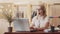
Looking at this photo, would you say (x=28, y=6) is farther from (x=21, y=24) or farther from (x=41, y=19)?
(x=21, y=24)

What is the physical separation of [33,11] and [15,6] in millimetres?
570

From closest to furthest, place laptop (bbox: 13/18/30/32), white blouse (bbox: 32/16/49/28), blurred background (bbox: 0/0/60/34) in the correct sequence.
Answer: laptop (bbox: 13/18/30/32) < white blouse (bbox: 32/16/49/28) < blurred background (bbox: 0/0/60/34)

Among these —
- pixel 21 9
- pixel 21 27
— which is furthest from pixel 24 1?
pixel 21 27

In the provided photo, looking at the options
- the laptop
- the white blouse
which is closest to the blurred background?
the white blouse

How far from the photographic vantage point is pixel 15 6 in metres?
4.25

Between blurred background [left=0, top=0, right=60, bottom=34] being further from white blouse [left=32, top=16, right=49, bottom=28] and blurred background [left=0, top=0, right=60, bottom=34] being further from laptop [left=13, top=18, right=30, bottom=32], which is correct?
laptop [left=13, top=18, right=30, bottom=32]

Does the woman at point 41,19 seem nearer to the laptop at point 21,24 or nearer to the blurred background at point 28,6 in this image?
the laptop at point 21,24

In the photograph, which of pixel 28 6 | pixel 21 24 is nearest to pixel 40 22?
pixel 21 24

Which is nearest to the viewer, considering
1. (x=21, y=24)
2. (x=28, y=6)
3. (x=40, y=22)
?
(x=21, y=24)

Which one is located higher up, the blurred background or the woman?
the blurred background

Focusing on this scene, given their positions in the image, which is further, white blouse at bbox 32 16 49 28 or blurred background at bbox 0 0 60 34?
blurred background at bbox 0 0 60 34

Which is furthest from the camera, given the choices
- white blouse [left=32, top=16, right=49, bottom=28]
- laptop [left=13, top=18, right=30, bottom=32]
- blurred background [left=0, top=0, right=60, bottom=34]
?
blurred background [left=0, top=0, right=60, bottom=34]

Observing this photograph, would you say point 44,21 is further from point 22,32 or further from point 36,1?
point 36,1

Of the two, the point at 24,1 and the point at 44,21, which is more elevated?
the point at 24,1
